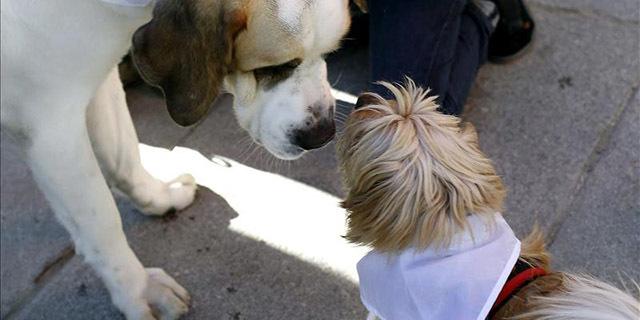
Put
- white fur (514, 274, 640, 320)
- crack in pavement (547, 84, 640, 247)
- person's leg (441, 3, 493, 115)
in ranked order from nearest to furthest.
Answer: white fur (514, 274, 640, 320) → crack in pavement (547, 84, 640, 247) → person's leg (441, 3, 493, 115)

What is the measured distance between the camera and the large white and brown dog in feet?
6.56

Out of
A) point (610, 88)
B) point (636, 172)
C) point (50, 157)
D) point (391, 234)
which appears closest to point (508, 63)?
point (610, 88)

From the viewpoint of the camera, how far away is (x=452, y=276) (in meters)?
1.85

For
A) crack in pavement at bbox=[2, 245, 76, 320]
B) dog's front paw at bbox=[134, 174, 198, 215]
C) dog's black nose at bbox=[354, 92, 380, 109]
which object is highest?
dog's black nose at bbox=[354, 92, 380, 109]

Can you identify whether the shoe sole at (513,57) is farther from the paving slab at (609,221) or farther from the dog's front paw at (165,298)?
the dog's front paw at (165,298)

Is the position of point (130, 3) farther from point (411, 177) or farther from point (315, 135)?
point (411, 177)

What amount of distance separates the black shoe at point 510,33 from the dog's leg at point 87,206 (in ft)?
6.23

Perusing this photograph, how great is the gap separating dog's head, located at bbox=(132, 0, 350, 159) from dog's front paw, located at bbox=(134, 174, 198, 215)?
0.74m

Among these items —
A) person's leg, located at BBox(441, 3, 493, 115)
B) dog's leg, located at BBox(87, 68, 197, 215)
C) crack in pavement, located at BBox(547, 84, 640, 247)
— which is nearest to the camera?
dog's leg, located at BBox(87, 68, 197, 215)

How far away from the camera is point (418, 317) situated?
76.2 inches

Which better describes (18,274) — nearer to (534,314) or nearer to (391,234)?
(391,234)

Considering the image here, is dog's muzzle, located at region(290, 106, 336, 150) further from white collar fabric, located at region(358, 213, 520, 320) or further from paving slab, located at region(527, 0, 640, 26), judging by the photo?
Answer: paving slab, located at region(527, 0, 640, 26)

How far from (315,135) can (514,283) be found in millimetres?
764

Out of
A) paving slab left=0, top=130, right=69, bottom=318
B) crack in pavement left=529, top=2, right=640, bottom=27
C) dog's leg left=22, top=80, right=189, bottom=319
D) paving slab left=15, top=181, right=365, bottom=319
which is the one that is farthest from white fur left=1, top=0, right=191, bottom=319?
crack in pavement left=529, top=2, right=640, bottom=27
